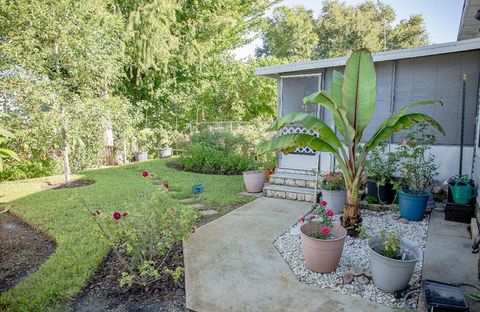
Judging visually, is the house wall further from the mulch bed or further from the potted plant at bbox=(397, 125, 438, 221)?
the mulch bed

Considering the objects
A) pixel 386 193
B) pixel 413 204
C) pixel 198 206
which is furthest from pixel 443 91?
pixel 198 206

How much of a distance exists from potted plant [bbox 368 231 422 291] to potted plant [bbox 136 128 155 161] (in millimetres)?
12481

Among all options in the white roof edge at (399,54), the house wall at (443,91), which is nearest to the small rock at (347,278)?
the house wall at (443,91)

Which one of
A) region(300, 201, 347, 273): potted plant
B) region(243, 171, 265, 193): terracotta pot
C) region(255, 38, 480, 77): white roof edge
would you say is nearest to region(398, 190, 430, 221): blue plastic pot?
region(300, 201, 347, 273): potted plant

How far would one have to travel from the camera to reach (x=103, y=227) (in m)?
3.41

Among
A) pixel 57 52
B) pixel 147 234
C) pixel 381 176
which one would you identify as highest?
pixel 57 52

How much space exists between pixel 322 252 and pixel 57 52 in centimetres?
877

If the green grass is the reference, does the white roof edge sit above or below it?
above

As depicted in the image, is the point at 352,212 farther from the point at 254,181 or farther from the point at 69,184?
the point at 69,184

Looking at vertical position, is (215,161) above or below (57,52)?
below

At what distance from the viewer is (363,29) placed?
27.2m

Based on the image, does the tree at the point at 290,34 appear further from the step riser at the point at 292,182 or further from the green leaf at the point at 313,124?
the green leaf at the point at 313,124

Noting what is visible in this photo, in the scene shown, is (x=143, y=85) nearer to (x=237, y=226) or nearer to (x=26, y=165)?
(x=26, y=165)

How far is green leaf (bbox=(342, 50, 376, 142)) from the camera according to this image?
11.8ft
